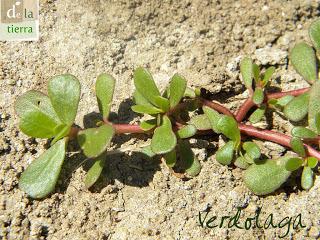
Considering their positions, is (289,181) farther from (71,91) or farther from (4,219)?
(4,219)

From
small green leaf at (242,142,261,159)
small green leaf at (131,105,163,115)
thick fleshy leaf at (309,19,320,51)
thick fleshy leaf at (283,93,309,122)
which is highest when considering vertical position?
thick fleshy leaf at (309,19,320,51)

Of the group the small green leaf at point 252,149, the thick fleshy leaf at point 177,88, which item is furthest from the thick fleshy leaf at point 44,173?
the small green leaf at point 252,149

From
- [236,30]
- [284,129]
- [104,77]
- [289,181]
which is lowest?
[289,181]

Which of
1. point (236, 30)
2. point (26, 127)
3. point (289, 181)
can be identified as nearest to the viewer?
point (26, 127)

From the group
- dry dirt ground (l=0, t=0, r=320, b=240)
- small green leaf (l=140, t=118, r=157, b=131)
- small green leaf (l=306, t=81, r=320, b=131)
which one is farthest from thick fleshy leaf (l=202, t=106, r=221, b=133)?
small green leaf (l=306, t=81, r=320, b=131)

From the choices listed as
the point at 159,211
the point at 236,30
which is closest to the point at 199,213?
the point at 159,211

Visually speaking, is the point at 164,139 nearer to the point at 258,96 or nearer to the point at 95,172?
the point at 95,172

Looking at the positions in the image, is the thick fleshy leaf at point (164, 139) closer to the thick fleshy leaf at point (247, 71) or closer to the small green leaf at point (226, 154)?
the small green leaf at point (226, 154)

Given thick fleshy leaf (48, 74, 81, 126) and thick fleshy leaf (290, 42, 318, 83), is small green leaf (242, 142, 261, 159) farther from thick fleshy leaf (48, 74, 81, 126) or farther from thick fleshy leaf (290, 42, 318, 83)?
thick fleshy leaf (48, 74, 81, 126)
